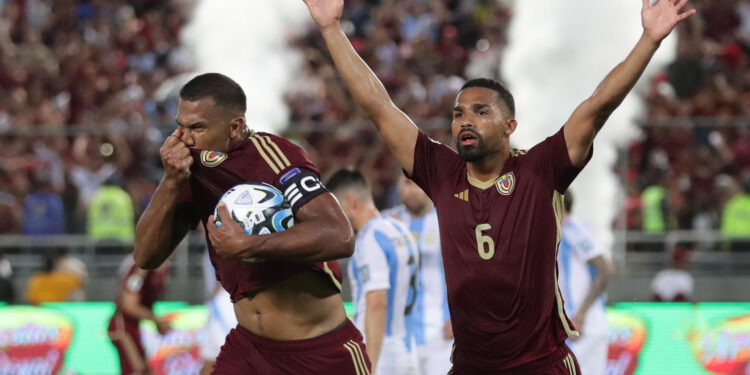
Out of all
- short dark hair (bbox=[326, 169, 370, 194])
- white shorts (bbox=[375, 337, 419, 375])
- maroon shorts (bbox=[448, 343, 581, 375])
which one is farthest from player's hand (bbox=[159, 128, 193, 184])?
white shorts (bbox=[375, 337, 419, 375])

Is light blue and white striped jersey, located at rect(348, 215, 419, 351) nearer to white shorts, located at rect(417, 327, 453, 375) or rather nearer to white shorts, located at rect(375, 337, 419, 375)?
white shorts, located at rect(375, 337, 419, 375)

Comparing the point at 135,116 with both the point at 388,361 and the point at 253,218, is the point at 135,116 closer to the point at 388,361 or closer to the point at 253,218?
the point at 388,361

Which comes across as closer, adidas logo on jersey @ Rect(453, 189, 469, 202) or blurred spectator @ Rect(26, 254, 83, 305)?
adidas logo on jersey @ Rect(453, 189, 469, 202)

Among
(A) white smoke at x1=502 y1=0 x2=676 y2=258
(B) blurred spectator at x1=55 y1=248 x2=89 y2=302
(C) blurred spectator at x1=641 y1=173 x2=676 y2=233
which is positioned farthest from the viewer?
(A) white smoke at x1=502 y1=0 x2=676 y2=258

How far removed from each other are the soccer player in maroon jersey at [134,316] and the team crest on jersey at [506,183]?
5.67 meters

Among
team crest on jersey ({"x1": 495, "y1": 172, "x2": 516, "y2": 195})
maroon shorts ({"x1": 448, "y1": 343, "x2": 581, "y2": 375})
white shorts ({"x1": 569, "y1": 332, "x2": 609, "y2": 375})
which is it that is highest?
team crest on jersey ({"x1": 495, "y1": 172, "x2": 516, "y2": 195})

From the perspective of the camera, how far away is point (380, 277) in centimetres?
741

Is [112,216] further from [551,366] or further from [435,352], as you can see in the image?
[551,366]

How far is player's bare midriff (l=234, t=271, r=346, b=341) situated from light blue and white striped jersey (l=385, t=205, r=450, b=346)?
163 inches

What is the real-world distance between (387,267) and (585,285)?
8.85 ft

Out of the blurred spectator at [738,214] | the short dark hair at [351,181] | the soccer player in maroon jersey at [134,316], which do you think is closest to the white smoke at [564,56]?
the blurred spectator at [738,214]

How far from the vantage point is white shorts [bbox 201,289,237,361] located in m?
9.18

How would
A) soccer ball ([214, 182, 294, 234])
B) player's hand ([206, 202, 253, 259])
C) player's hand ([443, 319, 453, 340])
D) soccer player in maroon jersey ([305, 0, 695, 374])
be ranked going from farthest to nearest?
player's hand ([443, 319, 453, 340]), soccer player in maroon jersey ([305, 0, 695, 374]), soccer ball ([214, 182, 294, 234]), player's hand ([206, 202, 253, 259])

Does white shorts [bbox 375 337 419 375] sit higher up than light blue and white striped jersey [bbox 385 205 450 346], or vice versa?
light blue and white striped jersey [bbox 385 205 450 346]
